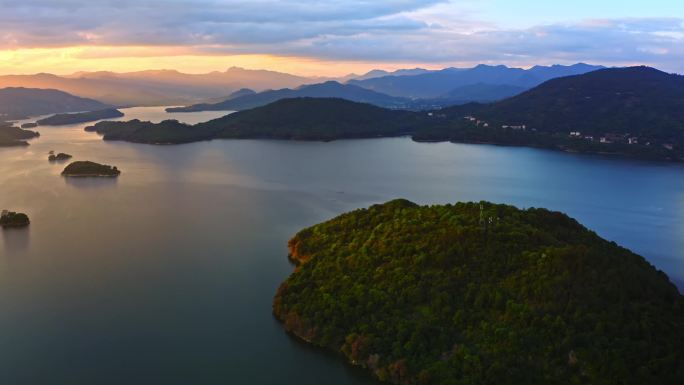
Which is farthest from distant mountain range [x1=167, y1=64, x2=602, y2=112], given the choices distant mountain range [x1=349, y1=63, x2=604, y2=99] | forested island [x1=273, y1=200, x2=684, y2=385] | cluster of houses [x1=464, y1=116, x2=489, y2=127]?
forested island [x1=273, y1=200, x2=684, y2=385]

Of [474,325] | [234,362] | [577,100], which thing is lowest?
[234,362]

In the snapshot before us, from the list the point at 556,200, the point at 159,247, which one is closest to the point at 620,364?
the point at 159,247

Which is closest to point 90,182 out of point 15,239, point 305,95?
point 15,239

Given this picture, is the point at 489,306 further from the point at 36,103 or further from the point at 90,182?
the point at 36,103

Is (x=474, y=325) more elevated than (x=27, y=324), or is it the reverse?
(x=474, y=325)

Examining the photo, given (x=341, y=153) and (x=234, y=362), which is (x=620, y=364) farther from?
(x=341, y=153)

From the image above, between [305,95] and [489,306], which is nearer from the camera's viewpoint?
[489,306]

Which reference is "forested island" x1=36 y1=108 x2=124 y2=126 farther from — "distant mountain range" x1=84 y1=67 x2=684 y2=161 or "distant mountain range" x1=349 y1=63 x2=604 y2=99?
"distant mountain range" x1=349 y1=63 x2=604 y2=99
